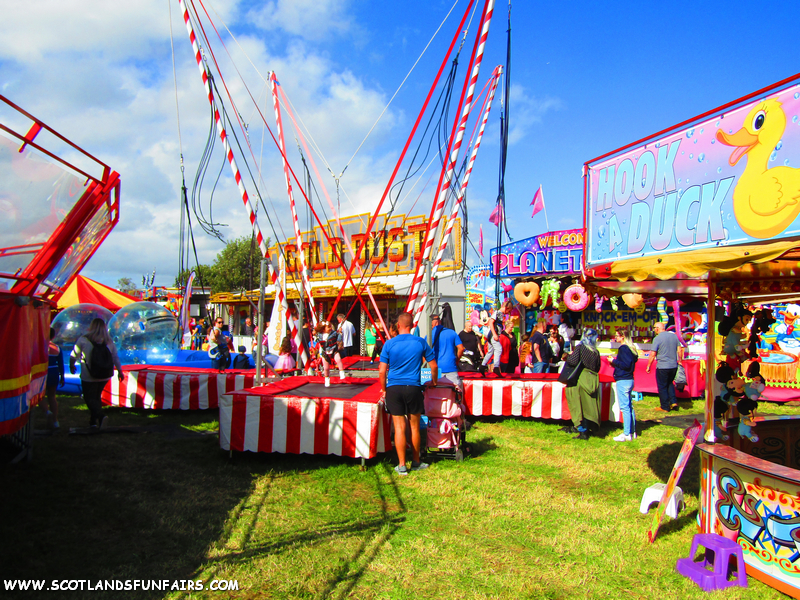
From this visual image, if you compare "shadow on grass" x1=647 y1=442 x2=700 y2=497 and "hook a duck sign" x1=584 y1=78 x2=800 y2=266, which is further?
"shadow on grass" x1=647 y1=442 x2=700 y2=497

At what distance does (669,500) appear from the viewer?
392 centimetres

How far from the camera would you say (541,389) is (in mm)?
7945

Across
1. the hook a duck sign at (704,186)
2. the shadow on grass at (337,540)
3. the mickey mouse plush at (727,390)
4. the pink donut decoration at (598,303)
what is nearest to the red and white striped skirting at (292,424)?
the shadow on grass at (337,540)

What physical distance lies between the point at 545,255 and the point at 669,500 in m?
12.5

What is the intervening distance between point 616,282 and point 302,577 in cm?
345

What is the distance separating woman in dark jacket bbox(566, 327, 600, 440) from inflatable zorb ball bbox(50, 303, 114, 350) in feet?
30.6

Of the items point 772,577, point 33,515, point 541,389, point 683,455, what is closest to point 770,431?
point 683,455

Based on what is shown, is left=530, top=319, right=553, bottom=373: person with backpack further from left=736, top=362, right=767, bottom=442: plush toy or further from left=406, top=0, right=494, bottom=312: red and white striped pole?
left=736, top=362, right=767, bottom=442: plush toy

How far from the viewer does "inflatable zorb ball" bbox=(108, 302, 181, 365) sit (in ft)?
37.1

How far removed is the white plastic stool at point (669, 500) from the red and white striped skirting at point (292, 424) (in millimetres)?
2611

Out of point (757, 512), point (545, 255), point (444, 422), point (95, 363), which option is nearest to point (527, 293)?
point (545, 255)

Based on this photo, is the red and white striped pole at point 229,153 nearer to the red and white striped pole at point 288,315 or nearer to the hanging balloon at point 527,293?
the red and white striped pole at point 288,315

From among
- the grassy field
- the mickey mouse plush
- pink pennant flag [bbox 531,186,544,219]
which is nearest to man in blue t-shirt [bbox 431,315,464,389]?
the grassy field

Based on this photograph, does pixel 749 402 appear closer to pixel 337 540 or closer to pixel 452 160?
pixel 337 540
